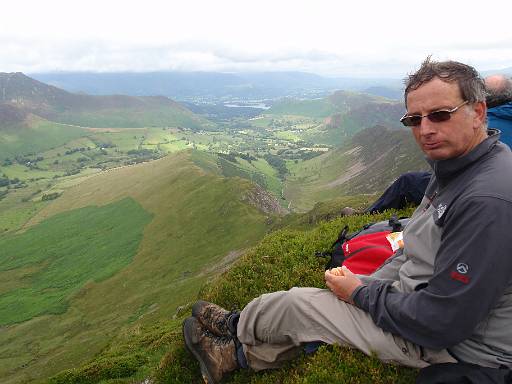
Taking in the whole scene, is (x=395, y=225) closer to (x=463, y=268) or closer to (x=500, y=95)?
(x=500, y=95)

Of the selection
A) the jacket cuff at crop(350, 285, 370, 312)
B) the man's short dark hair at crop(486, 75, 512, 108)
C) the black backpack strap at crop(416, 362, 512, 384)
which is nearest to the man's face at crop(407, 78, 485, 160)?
the jacket cuff at crop(350, 285, 370, 312)

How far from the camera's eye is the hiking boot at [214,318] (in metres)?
8.95

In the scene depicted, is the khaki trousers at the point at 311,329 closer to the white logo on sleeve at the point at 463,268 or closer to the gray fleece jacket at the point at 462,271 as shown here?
the gray fleece jacket at the point at 462,271

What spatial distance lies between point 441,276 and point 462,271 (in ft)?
1.05

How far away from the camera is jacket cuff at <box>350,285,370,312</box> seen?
680 centimetres

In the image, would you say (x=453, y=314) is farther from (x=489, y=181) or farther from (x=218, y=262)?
(x=218, y=262)

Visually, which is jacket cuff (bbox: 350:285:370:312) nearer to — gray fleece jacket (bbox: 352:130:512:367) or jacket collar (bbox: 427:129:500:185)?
gray fleece jacket (bbox: 352:130:512:367)

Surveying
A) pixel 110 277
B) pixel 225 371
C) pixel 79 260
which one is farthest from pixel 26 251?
pixel 225 371

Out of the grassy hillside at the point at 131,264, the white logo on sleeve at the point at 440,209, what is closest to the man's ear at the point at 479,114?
the white logo on sleeve at the point at 440,209

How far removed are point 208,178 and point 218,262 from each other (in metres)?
81.1

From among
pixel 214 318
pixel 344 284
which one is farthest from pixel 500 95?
pixel 214 318

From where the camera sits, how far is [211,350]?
930 cm

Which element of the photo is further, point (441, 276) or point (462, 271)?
point (441, 276)

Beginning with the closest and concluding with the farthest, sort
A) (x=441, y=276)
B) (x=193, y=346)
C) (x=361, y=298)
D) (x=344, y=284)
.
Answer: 1. (x=441, y=276)
2. (x=361, y=298)
3. (x=344, y=284)
4. (x=193, y=346)
